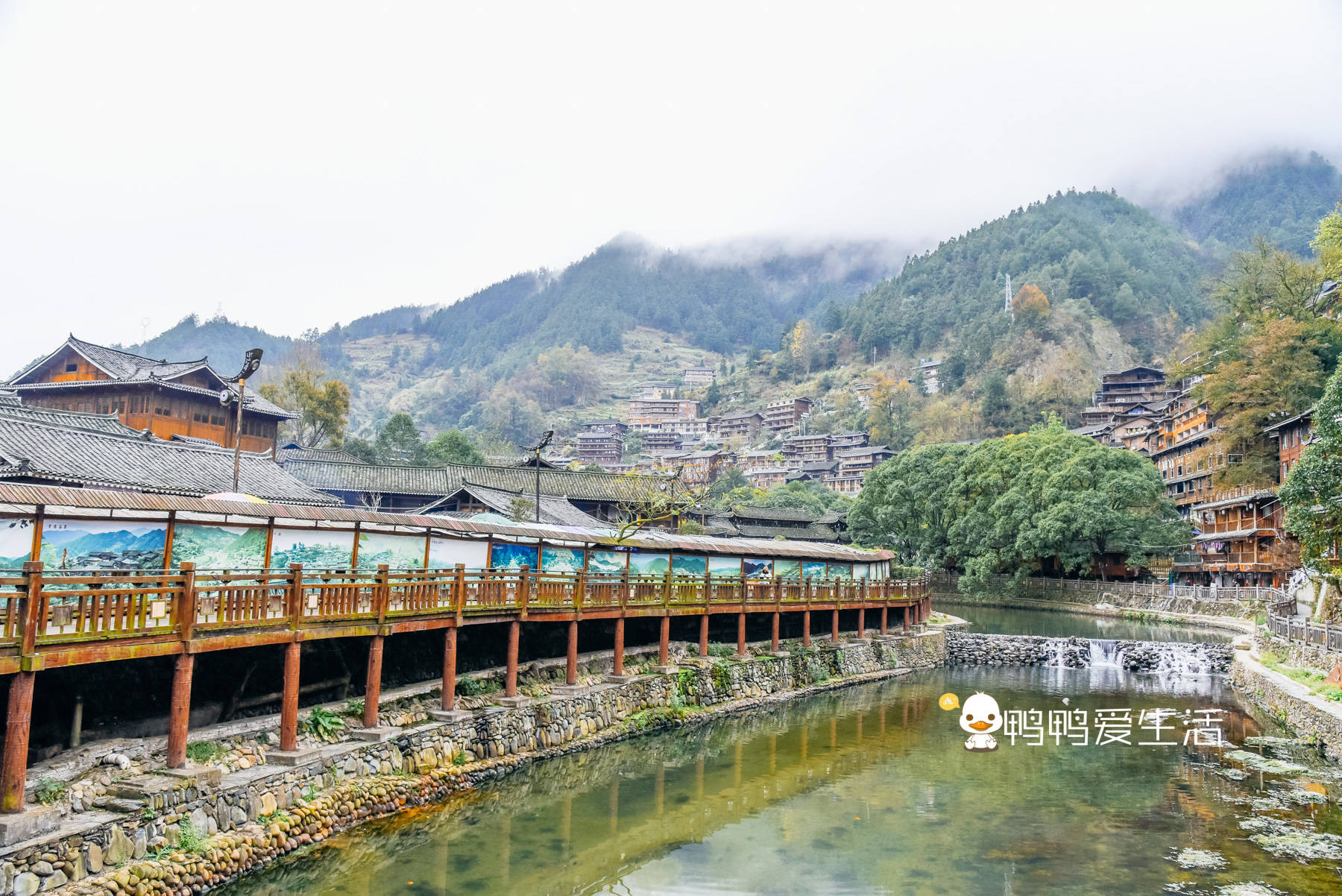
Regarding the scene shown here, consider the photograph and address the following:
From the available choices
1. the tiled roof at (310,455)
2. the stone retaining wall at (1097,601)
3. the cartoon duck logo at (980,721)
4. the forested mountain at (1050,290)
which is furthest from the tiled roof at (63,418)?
the forested mountain at (1050,290)

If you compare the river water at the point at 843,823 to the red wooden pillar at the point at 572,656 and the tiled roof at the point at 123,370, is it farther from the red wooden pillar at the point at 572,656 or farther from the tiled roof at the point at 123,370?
the tiled roof at the point at 123,370

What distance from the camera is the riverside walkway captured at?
36.0ft

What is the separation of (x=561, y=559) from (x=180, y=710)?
1255 cm

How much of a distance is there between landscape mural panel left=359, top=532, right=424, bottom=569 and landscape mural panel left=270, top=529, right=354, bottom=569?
0.37 metres

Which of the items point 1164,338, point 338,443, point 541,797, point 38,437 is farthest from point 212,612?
point 1164,338

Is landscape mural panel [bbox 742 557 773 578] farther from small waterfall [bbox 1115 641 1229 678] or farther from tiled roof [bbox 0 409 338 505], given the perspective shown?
tiled roof [bbox 0 409 338 505]

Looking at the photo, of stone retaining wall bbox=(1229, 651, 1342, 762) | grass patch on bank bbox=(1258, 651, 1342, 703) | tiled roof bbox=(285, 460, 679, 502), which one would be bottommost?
stone retaining wall bbox=(1229, 651, 1342, 762)

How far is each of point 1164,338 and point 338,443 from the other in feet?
471

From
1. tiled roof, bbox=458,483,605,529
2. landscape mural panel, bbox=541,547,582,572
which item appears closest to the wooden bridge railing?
landscape mural panel, bbox=541,547,582,572

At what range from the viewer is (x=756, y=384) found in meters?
200

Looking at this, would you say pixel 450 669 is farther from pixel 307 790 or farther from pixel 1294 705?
pixel 1294 705

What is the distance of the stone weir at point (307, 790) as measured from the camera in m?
10.4

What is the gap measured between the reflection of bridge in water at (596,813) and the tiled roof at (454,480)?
31334 mm

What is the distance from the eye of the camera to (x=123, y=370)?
45.1m
